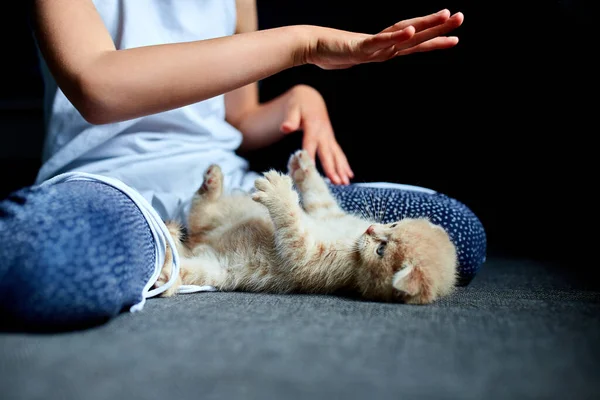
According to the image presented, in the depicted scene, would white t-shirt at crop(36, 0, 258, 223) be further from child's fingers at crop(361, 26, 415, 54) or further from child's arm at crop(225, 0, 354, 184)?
child's fingers at crop(361, 26, 415, 54)

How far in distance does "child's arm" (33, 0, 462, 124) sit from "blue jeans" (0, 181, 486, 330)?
0.51ft

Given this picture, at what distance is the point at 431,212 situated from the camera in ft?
3.87

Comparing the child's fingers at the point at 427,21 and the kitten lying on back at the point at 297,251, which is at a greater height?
the child's fingers at the point at 427,21

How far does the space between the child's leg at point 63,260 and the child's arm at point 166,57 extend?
176mm

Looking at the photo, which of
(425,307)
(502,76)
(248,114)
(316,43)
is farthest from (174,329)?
(502,76)

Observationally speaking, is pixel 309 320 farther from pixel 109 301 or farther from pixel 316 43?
pixel 316 43

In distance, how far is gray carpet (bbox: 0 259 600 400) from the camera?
0.52 m

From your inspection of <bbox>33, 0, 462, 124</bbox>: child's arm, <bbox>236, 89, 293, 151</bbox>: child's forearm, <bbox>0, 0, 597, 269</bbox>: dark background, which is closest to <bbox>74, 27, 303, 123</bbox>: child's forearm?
<bbox>33, 0, 462, 124</bbox>: child's arm

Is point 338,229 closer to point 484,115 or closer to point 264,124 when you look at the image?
point 264,124

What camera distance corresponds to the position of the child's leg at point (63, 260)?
0.68 m

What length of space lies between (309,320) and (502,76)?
3.77ft

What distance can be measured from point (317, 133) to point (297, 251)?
47cm

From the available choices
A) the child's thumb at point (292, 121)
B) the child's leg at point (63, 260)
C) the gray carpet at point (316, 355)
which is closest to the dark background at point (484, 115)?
the child's thumb at point (292, 121)

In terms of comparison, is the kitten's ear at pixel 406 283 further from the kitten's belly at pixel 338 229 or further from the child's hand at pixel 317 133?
the child's hand at pixel 317 133
